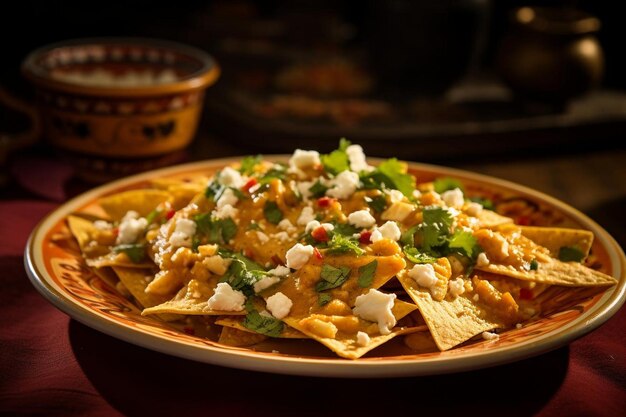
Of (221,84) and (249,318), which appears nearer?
(249,318)

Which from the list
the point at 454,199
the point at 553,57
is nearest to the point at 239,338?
the point at 454,199

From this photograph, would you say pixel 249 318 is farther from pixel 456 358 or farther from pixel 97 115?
pixel 97 115

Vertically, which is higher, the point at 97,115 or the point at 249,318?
the point at 249,318

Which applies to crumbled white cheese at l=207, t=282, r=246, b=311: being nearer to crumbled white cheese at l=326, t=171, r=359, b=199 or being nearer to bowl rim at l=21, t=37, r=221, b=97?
crumbled white cheese at l=326, t=171, r=359, b=199

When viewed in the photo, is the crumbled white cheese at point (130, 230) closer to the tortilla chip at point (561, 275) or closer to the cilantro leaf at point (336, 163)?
the cilantro leaf at point (336, 163)

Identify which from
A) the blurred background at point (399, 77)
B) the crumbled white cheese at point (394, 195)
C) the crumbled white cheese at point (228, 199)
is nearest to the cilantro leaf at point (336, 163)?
the crumbled white cheese at point (394, 195)

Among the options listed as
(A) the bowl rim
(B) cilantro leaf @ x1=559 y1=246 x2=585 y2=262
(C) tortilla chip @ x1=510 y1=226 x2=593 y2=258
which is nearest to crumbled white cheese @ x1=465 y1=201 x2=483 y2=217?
(C) tortilla chip @ x1=510 y1=226 x2=593 y2=258

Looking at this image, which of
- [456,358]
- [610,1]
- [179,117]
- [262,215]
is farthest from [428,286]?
[610,1]
